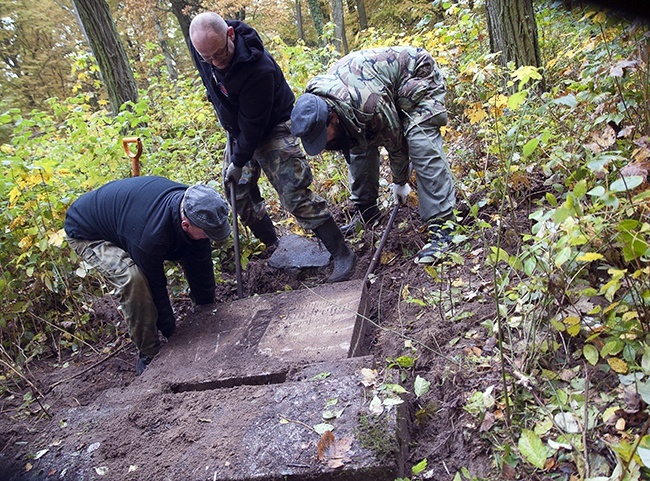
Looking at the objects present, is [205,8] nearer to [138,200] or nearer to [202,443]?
[138,200]

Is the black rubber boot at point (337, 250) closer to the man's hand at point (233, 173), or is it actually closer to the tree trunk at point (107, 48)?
the man's hand at point (233, 173)

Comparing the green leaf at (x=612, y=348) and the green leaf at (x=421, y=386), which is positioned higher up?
the green leaf at (x=612, y=348)

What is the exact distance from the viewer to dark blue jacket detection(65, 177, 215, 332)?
10.7 feet

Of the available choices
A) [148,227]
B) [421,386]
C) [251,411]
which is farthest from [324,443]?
[148,227]

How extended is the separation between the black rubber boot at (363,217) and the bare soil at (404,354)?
102 mm

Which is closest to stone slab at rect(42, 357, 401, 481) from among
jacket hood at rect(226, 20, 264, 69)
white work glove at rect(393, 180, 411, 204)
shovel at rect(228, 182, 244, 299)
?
shovel at rect(228, 182, 244, 299)

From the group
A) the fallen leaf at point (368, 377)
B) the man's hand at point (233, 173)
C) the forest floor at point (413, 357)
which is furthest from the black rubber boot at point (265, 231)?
the fallen leaf at point (368, 377)

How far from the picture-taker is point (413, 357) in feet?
8.73

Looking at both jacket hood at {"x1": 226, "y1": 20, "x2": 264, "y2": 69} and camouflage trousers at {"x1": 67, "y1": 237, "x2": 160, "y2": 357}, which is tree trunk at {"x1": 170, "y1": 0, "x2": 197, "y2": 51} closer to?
jacket hood at {"x1": 226, "y1": 20, "x2": 264, "y2": 69}

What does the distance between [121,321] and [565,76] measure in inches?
180

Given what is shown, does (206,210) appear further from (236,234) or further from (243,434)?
(243,434)

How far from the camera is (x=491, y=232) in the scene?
3570 millimetres

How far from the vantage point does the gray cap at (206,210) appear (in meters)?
3.13

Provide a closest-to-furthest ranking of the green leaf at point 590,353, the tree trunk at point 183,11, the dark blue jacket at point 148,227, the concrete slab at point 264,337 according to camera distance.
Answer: the green leaf at point 590,353 → the concrete slab at point 264,337 → the dark blue jacket at point 148,227 → the tree trunk at point 183,11
